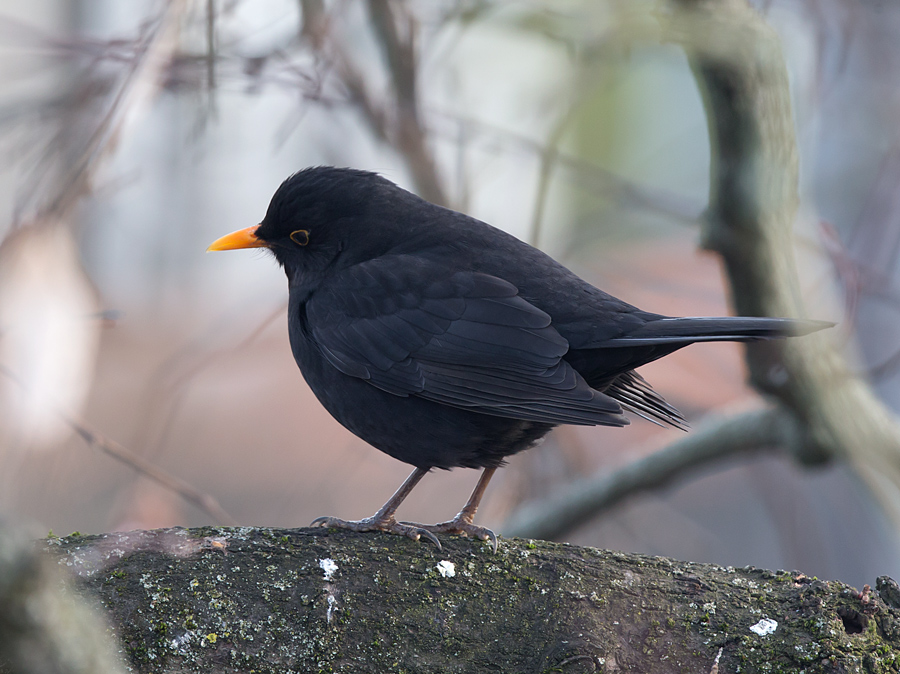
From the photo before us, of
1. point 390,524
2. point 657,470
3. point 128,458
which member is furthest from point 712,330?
point 128,458

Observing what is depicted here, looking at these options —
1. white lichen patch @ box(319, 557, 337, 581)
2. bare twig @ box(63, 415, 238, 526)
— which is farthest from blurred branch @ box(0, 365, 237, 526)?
white lichen patch @ box(319, 557, 337, 581)

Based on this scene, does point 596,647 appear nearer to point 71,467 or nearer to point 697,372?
point 71,467

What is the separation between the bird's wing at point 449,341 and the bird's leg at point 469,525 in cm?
40

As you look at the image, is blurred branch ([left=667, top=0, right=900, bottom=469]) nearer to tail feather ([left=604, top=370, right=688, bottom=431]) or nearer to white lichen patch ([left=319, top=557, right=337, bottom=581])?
tail feather ([left=604, top=370, right=688, bottom=431])

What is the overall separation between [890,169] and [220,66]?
344cm

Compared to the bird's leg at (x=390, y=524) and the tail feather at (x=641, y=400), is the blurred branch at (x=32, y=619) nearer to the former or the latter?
the bird's leg at (x=390, y=524)

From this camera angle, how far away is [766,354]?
359 centimetres

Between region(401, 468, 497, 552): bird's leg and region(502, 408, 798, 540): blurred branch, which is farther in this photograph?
region(502, 408, 798, 540): blurred branch

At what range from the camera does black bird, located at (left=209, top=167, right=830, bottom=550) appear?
106 inches

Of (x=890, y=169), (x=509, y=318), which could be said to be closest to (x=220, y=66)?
(x=509, y=318)

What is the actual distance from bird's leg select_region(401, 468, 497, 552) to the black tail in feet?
2.51

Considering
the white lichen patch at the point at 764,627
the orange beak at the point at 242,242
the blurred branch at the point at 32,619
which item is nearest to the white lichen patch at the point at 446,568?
the white lichen patch at the point at 764,627

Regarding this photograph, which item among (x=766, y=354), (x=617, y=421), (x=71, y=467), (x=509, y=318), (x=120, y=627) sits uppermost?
(x=766, y=354)

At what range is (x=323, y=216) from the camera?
334cm
